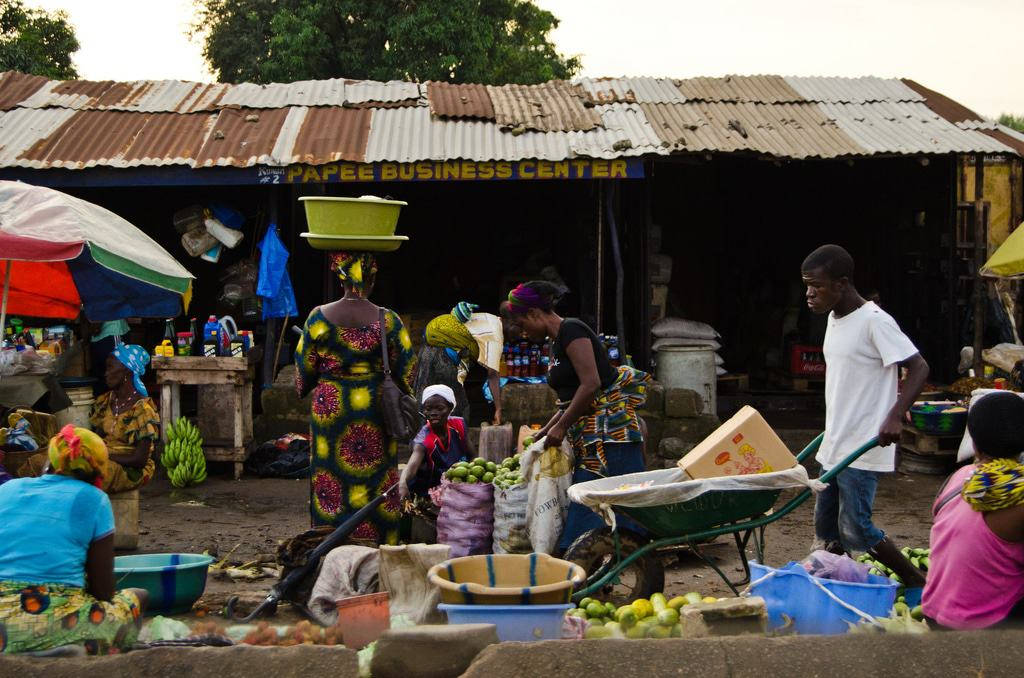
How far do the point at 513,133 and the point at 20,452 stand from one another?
19.2ft

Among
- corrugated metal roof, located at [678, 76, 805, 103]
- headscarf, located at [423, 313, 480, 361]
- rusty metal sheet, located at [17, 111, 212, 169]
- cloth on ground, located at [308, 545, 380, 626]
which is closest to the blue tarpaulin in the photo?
rusty metal sheet, located at [17, 111, 212, 169]

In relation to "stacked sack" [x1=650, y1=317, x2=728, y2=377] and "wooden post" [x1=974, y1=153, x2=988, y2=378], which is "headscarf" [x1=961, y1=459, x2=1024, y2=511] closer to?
"stacked sack" [x1=650, y1=317, x2=728, y2=377]

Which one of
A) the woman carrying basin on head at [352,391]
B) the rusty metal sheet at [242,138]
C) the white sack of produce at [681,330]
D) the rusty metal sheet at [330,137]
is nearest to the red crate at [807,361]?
the white sack of produce at [681,330]

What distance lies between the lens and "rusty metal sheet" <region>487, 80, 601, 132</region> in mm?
11359

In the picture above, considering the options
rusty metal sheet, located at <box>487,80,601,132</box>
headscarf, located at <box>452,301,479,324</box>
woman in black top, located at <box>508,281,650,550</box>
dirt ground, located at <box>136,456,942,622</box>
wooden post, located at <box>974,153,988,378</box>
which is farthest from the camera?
rusty metal sheet, located at <box>487,80,601,132</box>

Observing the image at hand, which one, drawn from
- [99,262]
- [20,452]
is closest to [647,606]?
[99,262]

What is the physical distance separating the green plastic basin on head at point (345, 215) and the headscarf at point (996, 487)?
3361mm

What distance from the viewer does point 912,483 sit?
10062 millimetres

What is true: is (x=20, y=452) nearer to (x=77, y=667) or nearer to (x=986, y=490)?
(x=77, y=667)

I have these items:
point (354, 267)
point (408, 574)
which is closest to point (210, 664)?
point (408, 574)

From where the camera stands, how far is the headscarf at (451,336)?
9.13m

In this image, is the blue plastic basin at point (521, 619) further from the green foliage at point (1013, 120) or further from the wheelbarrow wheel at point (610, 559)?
the green foliage at point (1013, 120)

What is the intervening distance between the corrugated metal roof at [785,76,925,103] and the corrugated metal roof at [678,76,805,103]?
0.17 m

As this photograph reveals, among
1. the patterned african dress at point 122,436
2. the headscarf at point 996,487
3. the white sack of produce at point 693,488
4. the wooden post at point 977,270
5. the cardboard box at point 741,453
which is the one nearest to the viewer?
the headscarf at point 996,487
